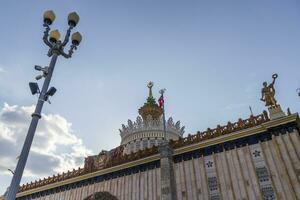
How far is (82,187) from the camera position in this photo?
86.3 feet

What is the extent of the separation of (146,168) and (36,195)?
15219mm

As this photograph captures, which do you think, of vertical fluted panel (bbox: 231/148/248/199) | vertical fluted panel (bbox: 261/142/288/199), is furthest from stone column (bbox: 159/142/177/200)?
vertical fluted panel (bbox: 261/142/288/199)

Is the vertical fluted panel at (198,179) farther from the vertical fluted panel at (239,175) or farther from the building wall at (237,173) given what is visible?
the vertical fluted panel at (239,175)

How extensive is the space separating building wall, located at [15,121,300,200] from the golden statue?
253cm

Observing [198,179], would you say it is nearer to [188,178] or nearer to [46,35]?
[188,178]

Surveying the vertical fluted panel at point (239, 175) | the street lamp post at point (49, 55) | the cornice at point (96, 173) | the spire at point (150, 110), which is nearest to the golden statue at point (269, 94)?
the vertical fluted panel at point (239, 175)

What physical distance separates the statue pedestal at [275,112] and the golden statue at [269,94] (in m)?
0.37

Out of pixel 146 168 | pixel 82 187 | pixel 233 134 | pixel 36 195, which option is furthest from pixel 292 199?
pixel 36 195

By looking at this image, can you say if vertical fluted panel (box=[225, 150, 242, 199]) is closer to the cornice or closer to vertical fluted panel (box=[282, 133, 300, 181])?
vertical fluted panel (box=[282, 133, 300, 181])

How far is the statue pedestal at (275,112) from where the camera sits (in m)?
19.1

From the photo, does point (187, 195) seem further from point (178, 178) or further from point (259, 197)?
point (259, 197)

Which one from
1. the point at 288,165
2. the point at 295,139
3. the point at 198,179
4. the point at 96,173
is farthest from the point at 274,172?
the point at 96,173

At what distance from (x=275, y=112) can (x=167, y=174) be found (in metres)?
9.48

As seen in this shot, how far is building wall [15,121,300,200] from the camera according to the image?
1716 cm
